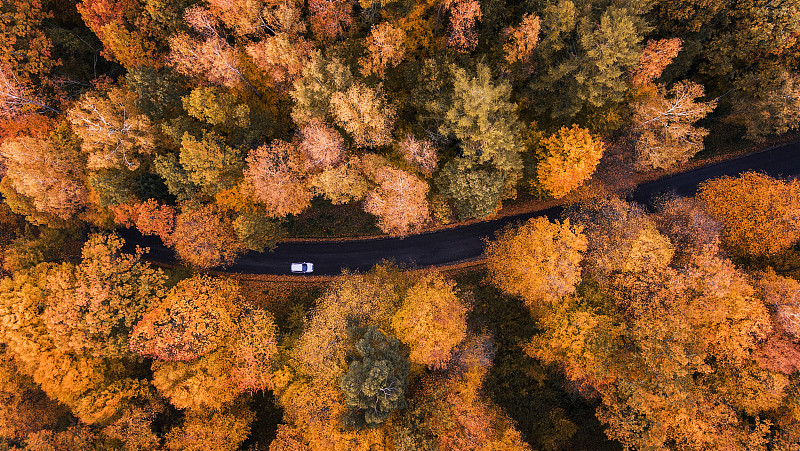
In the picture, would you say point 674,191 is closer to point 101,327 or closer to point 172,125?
point 172,125

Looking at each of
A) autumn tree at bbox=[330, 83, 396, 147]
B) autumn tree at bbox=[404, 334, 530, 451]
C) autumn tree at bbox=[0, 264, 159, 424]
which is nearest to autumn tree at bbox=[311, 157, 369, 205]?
autumn tree at bbox=[330, 83, 396, 147]

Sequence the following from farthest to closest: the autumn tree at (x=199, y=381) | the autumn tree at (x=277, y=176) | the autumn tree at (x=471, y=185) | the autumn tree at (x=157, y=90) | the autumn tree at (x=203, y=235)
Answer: the autumn tree at (x=203, y=235) < the autumn tree at (x=199, y=381) < the autumn tree at (x=157, y=90) < the autumn tree at (x=277, y=176) < the autumn tree at (x=471, y=185)

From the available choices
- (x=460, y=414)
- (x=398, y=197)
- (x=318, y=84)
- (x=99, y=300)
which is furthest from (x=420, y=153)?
(x=99, y=300)

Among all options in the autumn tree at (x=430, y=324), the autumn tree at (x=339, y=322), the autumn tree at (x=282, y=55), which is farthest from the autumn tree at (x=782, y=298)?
the autumn tree at (x=282, y=55)

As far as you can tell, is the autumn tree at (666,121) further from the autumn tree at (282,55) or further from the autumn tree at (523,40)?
the autumn tree at (282,55)

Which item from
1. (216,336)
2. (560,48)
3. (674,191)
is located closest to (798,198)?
(674,191)

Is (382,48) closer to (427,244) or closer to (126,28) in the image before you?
(427,244)

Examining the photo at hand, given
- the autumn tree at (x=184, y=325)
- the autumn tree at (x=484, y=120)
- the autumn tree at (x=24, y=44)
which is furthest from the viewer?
the autumn tree at (x=24, y=44)
